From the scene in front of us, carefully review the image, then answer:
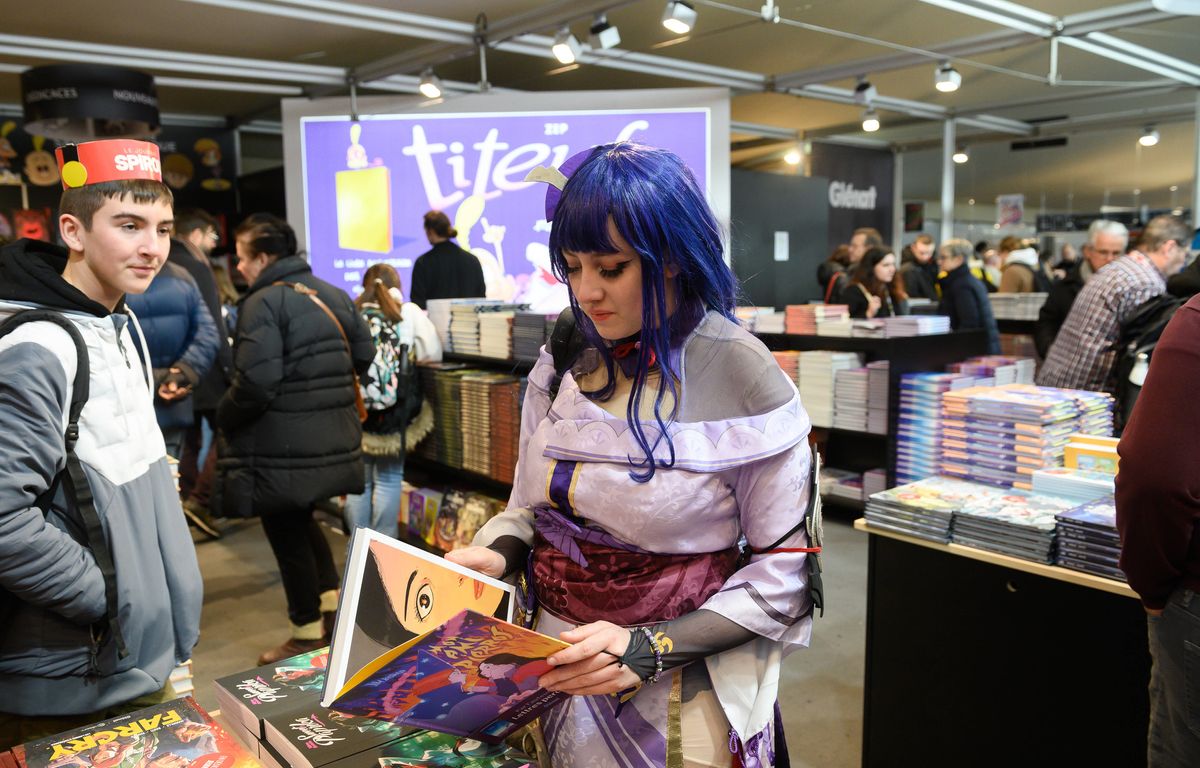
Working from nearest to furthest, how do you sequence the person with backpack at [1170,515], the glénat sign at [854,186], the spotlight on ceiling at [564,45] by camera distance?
the person with backpack at [1170,515] < the spotlight on ceiling at [564,45] < the glénat sign at [854,186]

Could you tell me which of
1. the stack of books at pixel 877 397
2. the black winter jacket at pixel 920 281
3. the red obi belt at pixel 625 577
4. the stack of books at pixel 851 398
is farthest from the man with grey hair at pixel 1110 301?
the red obi belt at pixel 625 577

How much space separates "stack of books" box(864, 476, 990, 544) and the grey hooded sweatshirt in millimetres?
1696

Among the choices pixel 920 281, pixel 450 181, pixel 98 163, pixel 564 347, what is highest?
pixel 450 181

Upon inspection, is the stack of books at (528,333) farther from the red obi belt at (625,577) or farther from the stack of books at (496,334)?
the red obi belt at (625,577)

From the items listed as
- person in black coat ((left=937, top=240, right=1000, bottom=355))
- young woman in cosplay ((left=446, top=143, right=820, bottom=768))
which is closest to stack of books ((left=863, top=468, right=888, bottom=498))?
person in black coat ((left=937, top=240, right=1000, bottom=355))

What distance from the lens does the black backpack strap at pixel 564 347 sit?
136 centimetres

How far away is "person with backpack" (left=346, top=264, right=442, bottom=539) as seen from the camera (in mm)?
4125

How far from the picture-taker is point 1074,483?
7.77ft

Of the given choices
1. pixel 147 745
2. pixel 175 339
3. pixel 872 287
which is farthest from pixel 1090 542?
pixel 872 287

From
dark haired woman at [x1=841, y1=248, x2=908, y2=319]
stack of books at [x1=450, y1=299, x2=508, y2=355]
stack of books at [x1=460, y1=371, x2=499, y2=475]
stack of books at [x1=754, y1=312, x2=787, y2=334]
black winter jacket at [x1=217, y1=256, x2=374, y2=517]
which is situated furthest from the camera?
dark haired woman at [x1=841, y1=248, x2=908, y2=319]

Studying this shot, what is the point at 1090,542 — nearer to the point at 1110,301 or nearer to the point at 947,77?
the point at 1110,301

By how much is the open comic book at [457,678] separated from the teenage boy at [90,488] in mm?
780

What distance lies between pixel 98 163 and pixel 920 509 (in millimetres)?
2048

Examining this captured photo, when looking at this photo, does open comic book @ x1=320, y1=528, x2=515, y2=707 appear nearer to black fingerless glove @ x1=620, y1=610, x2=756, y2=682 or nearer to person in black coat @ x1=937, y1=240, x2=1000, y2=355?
black fingerless glove @ x1=620, y1=610, x2=756, y2=682
